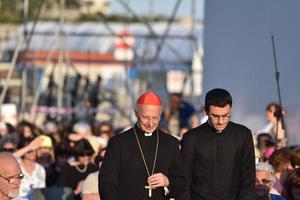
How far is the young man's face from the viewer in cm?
1061

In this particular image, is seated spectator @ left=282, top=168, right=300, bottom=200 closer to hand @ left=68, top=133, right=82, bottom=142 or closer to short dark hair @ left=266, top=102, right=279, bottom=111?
short dark hair @ left=266, top=102, right=279, bottom=111

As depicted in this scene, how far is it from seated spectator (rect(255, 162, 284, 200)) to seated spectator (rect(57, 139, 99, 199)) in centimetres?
406

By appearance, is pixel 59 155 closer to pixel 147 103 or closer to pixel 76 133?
pixel 76 133

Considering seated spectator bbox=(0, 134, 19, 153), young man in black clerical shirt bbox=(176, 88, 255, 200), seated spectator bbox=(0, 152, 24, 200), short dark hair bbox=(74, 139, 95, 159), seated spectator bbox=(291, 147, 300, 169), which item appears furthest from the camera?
seated spectator bbox=(0, 134, 19, 153)

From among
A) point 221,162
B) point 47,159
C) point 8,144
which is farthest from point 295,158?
point 47,159

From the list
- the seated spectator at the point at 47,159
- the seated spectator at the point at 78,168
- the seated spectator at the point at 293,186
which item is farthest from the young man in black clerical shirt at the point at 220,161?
the seated spectator at the point at 47,159

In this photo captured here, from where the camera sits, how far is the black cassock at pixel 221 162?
427 inches

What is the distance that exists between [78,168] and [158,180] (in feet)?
18.5

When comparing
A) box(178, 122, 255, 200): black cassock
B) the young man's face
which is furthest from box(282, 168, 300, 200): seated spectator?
the young man's face

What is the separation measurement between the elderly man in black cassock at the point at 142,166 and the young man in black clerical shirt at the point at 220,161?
0.13 meters

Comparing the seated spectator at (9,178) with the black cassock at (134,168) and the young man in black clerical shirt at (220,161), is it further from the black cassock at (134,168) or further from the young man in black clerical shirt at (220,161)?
the young man in black clerical shirt at (220,161)

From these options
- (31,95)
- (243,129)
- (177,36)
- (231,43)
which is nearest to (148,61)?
(177,36)

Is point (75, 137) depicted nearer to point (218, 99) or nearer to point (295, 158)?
point (295, 158)

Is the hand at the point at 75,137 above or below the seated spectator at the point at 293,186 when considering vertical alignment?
below
